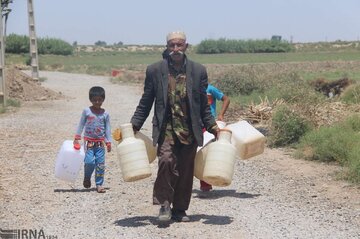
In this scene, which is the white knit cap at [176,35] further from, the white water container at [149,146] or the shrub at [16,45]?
the shrub at [16,45]

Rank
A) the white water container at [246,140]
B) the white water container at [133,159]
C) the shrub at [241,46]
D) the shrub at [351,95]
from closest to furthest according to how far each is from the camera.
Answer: the white water container at [133,159] < the white water container at [246,140] < the shrub at [351,95] < the shrub at [241,46]

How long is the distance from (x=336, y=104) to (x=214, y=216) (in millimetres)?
7499

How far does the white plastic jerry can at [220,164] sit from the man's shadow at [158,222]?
0.52 meters

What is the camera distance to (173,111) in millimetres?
6688

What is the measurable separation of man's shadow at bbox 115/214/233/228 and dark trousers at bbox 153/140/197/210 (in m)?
0.23

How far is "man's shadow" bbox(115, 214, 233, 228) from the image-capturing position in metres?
6.86

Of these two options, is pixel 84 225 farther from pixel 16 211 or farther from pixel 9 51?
pixel 9 51

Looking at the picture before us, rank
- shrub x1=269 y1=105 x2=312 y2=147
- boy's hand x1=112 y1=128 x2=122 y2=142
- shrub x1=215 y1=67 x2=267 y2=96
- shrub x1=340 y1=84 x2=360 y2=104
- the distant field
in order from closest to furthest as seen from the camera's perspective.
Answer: boy's hand x1=112 y1=128 x2=122 y2=142 < shrub x1=269 y1=105 x2=312 y2=147 < shrub x1=340 y1=84 x2=360 y2=104 < shrub x1=215 y1=67 x2=267 y2=96 < the distant field

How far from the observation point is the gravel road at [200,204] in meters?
6.64

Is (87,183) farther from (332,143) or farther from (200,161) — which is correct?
(332,143)

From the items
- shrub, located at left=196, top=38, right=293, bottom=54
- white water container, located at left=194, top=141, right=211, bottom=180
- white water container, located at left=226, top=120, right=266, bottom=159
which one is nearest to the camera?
white water container, located at left=194, top=141, right=211, bottom=180

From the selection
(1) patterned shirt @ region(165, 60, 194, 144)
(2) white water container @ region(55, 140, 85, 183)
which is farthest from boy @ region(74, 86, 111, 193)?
(1) patterned shirt @ region(165, 60, 194, 144)

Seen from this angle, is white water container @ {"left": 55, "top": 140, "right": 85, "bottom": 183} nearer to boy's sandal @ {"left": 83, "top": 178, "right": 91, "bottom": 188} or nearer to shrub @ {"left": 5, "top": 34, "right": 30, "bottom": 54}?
boy's sandal @ {"left": 83, "top": 178, "right": 91, "bottom": 188}

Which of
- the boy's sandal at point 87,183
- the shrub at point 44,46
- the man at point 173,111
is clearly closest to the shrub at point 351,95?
the boy's sandal at point 87,183
